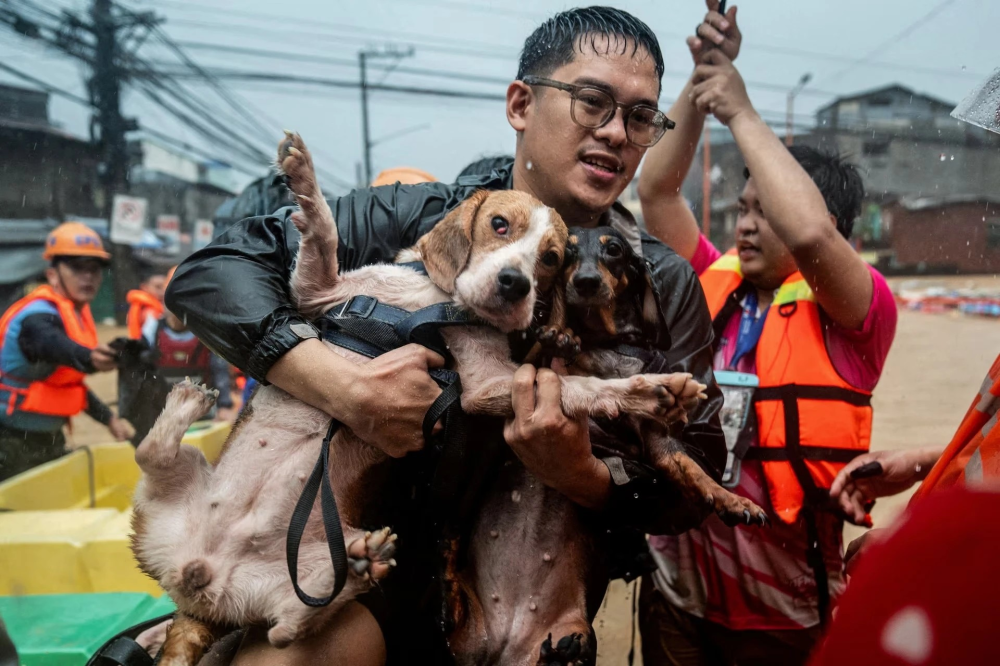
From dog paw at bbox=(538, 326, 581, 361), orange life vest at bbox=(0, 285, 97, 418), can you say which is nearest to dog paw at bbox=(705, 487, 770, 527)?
dog paw at bbox=(538, 326, 581, 361)

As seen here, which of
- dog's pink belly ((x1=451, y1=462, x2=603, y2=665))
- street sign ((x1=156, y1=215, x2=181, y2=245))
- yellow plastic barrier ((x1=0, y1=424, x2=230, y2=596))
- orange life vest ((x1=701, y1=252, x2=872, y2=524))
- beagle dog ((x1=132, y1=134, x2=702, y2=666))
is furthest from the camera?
street sign ((x1=156, y1=215, x2=181, y2=245))

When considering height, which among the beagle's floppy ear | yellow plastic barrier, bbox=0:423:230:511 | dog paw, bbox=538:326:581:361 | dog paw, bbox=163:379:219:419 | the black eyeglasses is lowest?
yellow plastic barrier, bbox=0:423:230:511

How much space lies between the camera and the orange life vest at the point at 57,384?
537 cm

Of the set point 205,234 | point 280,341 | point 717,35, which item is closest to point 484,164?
point 717,35

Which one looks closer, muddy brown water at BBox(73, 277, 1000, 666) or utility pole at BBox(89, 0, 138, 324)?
muddy brown water at BBox(73, 277, 1000, 666)

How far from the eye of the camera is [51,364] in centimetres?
544

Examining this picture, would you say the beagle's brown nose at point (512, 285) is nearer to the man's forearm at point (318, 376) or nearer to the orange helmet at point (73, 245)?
the man's forearm at point (318, 376)

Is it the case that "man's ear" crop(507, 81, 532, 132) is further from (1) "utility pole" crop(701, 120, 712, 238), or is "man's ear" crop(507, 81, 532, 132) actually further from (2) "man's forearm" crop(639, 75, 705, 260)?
(1) "utility pole" crop(701, 120, 712, 238)

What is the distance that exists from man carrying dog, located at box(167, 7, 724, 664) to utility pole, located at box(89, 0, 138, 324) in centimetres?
467

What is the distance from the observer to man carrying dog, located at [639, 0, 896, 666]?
2.40 meters

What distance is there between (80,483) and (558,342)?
4.85 metres

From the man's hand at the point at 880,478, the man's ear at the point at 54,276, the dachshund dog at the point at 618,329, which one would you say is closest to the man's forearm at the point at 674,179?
the dachshund dog at the point at 618,329

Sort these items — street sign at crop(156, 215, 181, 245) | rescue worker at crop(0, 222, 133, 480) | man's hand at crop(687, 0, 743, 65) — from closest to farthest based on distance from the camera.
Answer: man's hand at crop(687, 0, 743, 65), rescue worker at crop(0, 222, 133, 480), street sign at crop(156, 215, 181, 245)

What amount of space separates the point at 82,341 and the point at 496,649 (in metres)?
5.35
